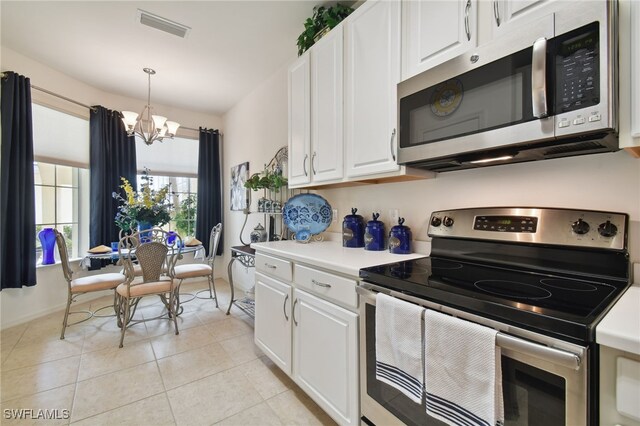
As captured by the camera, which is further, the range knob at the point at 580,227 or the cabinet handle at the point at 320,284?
the cabinet handle at the point at 320,284

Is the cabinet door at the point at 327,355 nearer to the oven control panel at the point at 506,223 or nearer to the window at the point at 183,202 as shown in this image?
the oven control panel at the point at 506,223

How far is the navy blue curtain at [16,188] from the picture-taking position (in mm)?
2727

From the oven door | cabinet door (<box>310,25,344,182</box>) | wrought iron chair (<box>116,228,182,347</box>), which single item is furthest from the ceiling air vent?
the oven door

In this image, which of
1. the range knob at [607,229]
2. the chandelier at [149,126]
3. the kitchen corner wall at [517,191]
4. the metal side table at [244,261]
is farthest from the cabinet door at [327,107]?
the chandelier at [149,126]

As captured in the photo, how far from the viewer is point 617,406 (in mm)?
626

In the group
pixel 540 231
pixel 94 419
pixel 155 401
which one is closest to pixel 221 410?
pixel 155 401

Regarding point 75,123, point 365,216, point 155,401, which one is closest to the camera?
point 155,401

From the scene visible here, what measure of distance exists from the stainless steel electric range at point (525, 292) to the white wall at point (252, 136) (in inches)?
88.2

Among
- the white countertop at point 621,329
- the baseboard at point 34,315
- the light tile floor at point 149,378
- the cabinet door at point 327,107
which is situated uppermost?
the cabinet door at point 327,107

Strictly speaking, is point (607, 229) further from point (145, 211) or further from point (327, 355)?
point (145, 211)

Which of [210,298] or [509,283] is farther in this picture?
[210,298]

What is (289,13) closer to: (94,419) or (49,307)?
(94,419)

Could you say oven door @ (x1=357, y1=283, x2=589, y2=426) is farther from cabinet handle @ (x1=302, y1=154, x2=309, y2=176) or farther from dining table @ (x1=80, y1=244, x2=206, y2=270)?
dining table @ (x1=80, y1=244, x2=206, y2=270)

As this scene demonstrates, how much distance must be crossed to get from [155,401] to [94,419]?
300 mm
